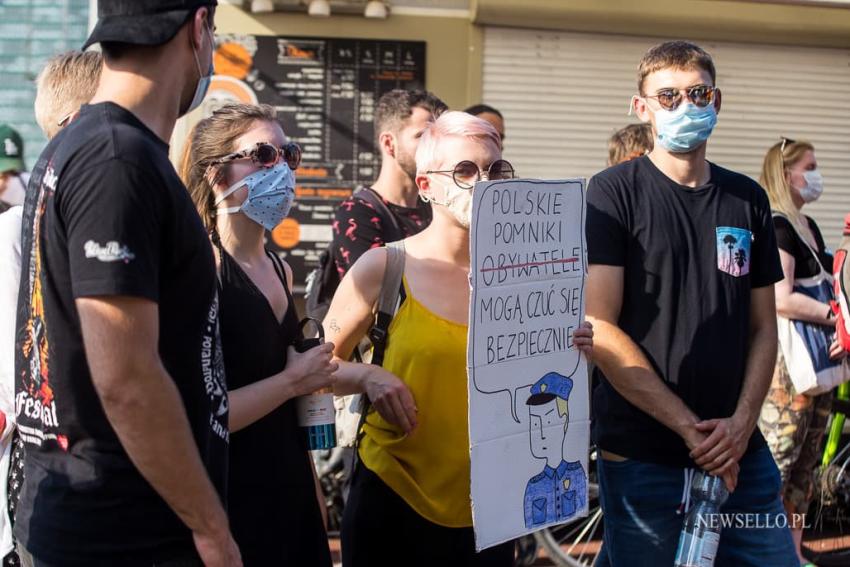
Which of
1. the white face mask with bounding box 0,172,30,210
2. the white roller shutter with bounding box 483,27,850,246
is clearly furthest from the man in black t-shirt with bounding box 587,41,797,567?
the white roller shutter with bounding box 483,27,850,246

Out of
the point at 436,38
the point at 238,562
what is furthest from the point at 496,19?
the point at 238,562

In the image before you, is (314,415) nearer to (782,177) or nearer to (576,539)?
(576,539)

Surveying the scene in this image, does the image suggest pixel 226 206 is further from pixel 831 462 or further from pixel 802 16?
pixel 802 16

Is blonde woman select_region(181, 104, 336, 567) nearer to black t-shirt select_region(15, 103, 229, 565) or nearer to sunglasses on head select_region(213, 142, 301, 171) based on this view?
sunglasses on head select_region(213, 142, 301, 171)

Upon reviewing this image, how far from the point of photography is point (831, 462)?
19.9 feet

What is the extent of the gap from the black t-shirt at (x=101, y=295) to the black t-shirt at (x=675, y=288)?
1.58m

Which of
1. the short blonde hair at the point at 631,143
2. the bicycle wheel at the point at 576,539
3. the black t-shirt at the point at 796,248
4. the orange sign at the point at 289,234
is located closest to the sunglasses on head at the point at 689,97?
the short blonde hair at the point at 631,143

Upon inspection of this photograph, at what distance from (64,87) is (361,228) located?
1.49 metres

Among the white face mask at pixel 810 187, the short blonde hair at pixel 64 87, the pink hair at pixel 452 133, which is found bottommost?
the white face mask at pixel 810 187

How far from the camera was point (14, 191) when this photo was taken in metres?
4.65

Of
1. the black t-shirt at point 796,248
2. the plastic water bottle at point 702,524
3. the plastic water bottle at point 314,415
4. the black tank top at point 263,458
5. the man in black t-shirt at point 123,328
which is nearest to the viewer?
the man in black t-shirt at point 123,328

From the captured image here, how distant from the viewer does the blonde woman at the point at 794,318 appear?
5.17m

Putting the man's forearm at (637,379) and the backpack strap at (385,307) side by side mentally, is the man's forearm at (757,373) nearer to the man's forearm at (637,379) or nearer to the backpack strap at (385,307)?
the man's forearm at (637,379)

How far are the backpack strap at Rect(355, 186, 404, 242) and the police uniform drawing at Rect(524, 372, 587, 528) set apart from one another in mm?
1536
